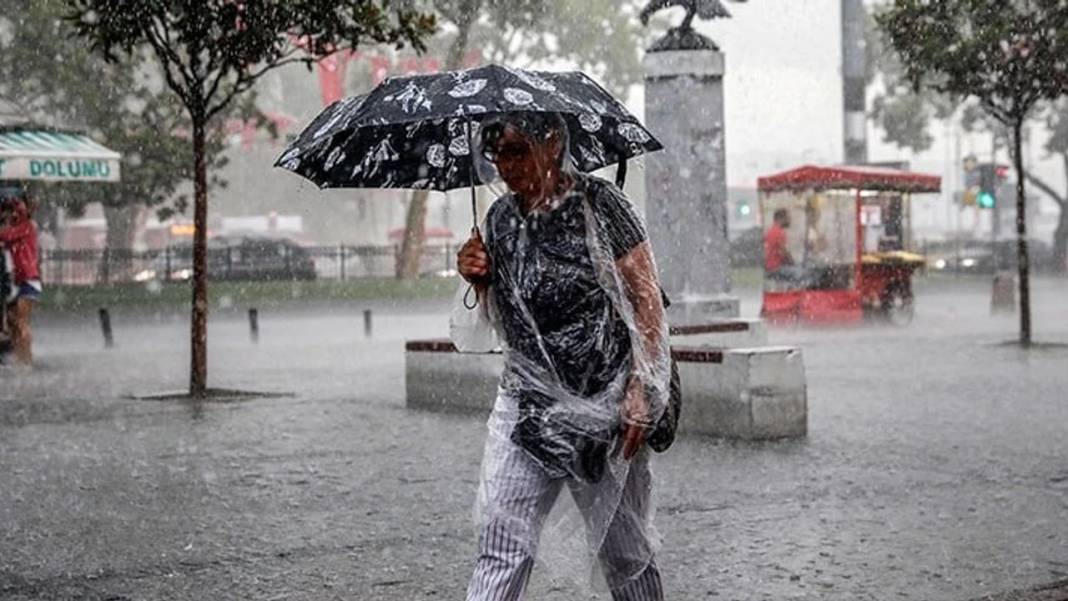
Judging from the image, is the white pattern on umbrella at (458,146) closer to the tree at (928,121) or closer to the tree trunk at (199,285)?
the tree trunk at (199,285)

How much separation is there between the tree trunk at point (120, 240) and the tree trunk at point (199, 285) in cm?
2850

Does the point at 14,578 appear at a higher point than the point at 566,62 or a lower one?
lower

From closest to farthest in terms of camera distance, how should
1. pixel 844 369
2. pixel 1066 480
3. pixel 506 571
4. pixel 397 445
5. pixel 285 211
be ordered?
pixel 506 571 < pixel 1066 480 < pixel 397 445 < pixel 844 369 < pixel 285 211

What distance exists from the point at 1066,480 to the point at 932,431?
2.55 meters

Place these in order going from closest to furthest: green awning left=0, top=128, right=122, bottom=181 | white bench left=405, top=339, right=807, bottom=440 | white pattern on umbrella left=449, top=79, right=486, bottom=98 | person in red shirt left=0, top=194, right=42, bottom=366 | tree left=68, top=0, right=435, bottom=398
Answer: white pattern on umbrella left=449, top=79, right=486, bottom=98 → white bench left=405, top=339, right=807, bottom=440 → tree left=68, top=0, right=435, bottom=398 → person in red shirt left=0, top=194, right=42, bottom=366 → green awning left=0, top=128, right=122, bottom=181

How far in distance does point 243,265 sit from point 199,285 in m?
31.9

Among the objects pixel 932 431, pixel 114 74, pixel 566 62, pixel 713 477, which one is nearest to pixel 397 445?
pixel 713 477

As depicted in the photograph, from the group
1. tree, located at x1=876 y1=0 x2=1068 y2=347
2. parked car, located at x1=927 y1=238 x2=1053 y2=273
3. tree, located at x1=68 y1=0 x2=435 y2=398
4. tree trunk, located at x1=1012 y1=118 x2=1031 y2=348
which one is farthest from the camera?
parked car, located at x1=927 y1=238 x2=1053 y2=273

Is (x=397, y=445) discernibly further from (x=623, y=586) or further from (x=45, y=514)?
(x=623, y=586)

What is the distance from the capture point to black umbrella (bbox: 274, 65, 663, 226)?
510 cm

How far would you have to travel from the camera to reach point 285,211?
97188mm

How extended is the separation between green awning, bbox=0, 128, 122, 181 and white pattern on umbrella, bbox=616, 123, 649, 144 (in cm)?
1695

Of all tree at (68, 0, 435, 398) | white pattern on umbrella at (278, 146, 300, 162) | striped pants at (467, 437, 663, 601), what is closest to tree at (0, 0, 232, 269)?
tree at (68, 0, 435, 398)

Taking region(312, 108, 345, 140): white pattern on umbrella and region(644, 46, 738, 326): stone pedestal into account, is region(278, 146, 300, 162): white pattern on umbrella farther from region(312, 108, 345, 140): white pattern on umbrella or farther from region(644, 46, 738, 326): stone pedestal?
region(644, 46, 738, 326): stone pedestal
